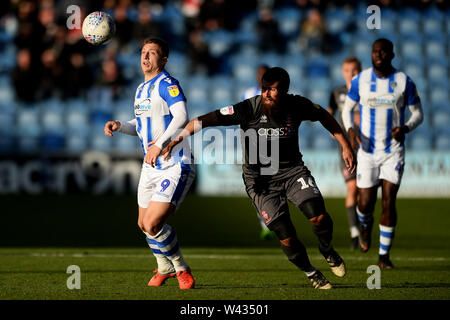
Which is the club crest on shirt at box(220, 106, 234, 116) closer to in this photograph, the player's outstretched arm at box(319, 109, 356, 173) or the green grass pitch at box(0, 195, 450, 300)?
the player's outstretched arm at box(319, 109, 356, 173)

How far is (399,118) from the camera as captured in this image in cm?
877

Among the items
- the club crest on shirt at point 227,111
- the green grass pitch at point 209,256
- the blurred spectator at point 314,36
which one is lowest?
the green grass pitch at point 209,256

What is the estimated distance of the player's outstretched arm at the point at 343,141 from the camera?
22.8 feet

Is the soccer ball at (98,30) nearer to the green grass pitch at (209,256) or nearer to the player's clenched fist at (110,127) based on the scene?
the player's clenched fist at (110,127)

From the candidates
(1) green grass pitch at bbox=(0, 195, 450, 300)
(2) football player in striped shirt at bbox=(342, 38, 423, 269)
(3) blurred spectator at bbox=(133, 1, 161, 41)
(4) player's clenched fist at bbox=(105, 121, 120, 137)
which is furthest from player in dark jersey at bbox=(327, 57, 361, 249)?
(3) blurred spectator at bbox=(133, 1, 161, 41)

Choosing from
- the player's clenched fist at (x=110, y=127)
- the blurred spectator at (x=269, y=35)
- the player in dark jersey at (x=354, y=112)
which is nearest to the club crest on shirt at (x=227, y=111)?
the player's clenched fist at (x=110, y=127)

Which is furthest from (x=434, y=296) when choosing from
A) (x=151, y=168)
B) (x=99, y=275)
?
(x=99, y=275)

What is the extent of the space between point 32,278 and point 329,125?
323 centimetres

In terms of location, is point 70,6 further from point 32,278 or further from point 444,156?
point 32,278

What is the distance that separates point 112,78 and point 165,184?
13793mm

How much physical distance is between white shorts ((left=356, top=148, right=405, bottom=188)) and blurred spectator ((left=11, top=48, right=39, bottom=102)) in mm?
12898

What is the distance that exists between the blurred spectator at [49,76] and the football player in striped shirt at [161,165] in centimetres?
1320

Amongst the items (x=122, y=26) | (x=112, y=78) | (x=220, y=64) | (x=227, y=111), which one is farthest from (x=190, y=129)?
(x=220, y=64)

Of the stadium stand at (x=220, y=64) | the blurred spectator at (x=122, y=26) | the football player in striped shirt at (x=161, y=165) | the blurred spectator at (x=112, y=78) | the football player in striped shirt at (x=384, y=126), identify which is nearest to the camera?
the football player in striped shirt at (x=161, y=165)
